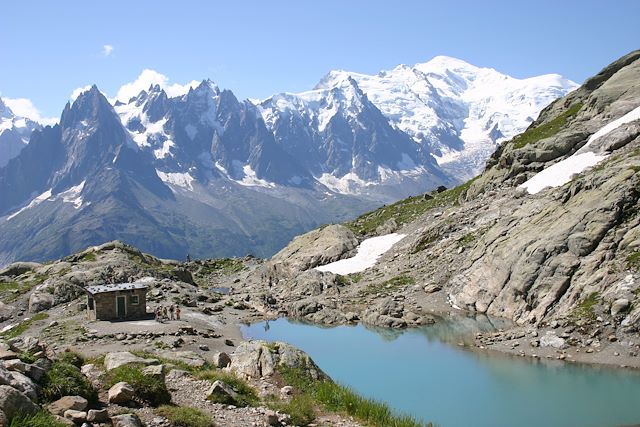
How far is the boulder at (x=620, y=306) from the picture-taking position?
4778 cm

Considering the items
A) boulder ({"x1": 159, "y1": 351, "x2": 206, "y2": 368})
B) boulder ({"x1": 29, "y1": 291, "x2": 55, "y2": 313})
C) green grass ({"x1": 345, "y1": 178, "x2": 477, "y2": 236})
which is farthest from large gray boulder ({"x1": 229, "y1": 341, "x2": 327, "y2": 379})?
green grass ({"x1": 345, "y1": 178, "x2": 477, "y2": 236})

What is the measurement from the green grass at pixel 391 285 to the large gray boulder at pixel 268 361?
48.9 m

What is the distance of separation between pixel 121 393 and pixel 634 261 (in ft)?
150

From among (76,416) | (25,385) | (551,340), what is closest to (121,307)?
(551,340)

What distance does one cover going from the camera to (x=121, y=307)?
223 ft

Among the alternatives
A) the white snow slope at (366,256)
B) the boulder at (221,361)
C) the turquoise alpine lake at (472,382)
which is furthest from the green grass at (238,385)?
the white snow slope at (366,256)

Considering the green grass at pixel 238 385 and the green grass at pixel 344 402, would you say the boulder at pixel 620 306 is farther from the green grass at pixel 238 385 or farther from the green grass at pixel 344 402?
the green grass at pixel 238 385

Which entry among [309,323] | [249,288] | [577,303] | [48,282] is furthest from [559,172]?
[48,282]

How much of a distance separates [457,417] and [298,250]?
83707 millimetres

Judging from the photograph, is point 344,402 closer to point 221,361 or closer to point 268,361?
point 268,361

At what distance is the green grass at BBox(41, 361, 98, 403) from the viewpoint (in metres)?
21.3

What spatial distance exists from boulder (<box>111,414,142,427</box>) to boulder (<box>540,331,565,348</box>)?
38.3m

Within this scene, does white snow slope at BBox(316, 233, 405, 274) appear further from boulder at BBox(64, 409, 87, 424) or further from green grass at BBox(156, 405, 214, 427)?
boulder at BBox(64, 409, 87, 424)

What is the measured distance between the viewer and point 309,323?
7544cm
